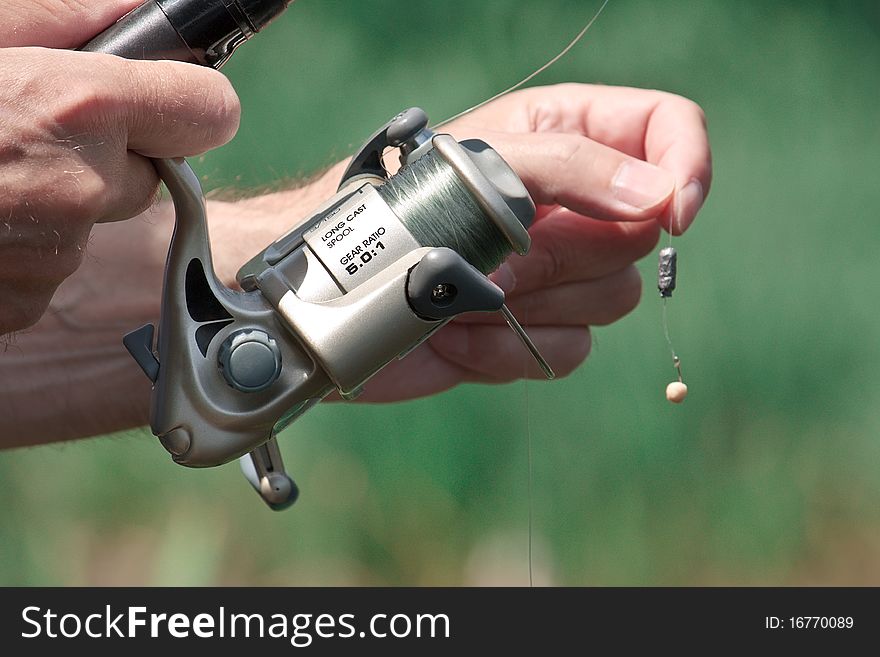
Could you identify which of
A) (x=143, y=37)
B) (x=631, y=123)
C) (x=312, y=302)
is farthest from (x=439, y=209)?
(x=631, y=123)

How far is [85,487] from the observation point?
1.98 m

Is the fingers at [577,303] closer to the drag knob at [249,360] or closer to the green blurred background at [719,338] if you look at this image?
the green blurred background at [719,338]

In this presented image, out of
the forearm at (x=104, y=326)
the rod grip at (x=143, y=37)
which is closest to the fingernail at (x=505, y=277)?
the forearm at (x=104, y=326)

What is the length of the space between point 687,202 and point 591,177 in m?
0.10

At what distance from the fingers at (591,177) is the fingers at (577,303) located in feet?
0.62

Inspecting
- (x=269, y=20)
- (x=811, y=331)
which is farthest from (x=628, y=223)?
(x=811, y=331)

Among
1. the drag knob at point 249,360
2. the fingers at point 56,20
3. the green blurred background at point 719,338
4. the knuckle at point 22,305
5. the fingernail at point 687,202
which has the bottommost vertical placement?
the green blurred background at point 719,338

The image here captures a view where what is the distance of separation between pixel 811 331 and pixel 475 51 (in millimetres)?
739

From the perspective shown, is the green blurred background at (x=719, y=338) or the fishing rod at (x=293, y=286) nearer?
the fishing rod at (x=293, y=286)

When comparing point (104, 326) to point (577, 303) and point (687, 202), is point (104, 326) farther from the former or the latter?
point (687, 202)

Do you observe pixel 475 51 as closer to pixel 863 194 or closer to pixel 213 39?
pixel 863 194

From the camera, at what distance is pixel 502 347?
4.13ft

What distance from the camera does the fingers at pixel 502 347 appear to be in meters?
1.25

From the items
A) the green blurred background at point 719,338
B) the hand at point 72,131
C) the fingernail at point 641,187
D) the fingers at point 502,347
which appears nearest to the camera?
the hand at point 72,131
